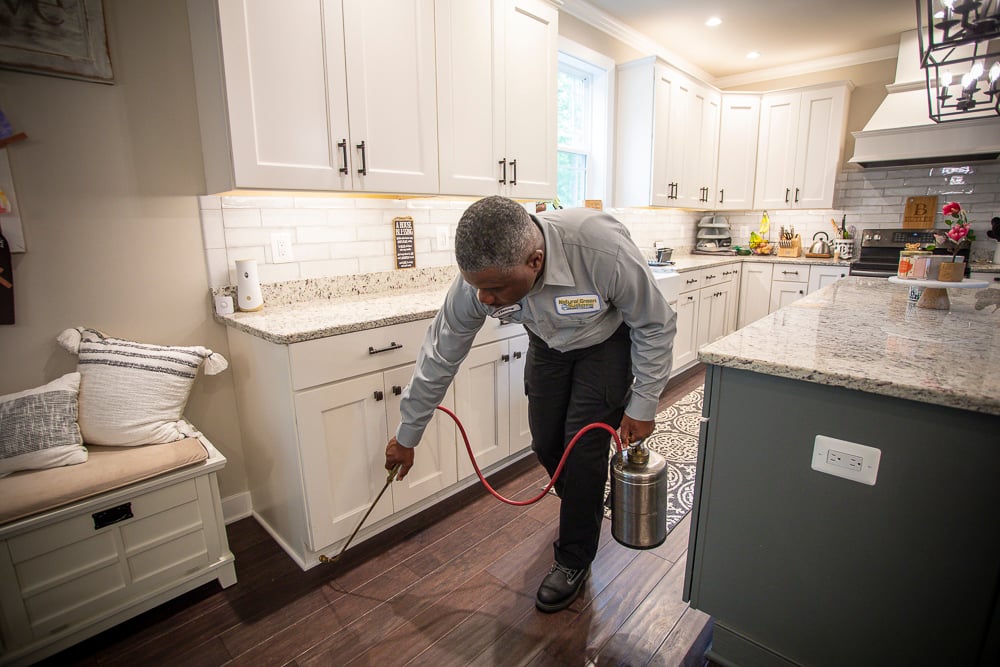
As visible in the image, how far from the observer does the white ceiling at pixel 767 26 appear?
11.3 ft

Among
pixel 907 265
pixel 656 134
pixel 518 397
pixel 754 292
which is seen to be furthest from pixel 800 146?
pixel 518 397

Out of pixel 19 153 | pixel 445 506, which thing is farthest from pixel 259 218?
pixel 445 506

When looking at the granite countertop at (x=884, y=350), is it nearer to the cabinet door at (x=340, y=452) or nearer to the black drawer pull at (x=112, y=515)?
the cabinet door at (x=340, y=452)

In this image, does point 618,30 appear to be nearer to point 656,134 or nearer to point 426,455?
point 656,134

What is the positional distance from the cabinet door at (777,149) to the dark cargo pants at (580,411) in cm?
411

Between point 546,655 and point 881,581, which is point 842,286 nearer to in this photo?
point 881,581

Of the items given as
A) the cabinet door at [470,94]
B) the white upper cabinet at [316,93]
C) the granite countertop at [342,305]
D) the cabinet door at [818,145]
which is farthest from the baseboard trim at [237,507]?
the cabinet door at [818,145]

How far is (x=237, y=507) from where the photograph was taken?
2174mm

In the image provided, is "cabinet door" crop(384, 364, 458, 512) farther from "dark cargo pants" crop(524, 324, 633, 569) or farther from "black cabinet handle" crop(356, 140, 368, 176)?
"black cabinet handle" crop(356, 140, 368, 176)

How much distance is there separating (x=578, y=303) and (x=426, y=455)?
1077 mm

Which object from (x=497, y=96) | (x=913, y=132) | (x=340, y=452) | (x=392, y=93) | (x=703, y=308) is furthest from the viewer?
(x=703, y=308)

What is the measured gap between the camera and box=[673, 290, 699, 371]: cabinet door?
3.85 metres

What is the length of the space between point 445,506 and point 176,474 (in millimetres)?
1068

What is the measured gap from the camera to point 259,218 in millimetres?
2072
